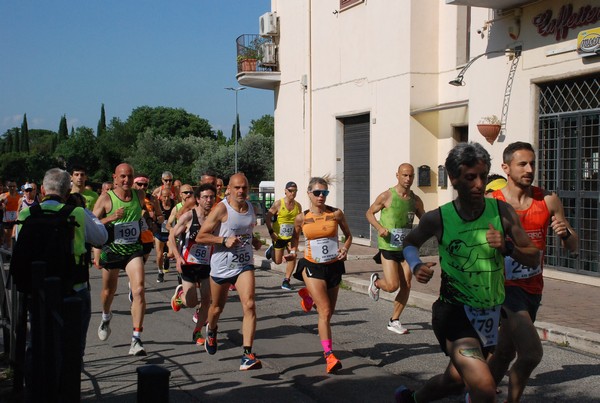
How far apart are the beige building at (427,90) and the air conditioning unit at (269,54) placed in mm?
32

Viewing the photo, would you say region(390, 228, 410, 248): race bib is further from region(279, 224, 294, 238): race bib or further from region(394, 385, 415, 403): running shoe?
region(279, 224, 294, 238): race bib

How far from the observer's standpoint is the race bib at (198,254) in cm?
875

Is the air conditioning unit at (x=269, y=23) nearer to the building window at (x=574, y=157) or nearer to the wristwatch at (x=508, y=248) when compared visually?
the building window at (x=574, y=157)

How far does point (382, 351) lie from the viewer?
7.83 m

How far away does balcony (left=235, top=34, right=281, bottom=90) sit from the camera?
936 inches

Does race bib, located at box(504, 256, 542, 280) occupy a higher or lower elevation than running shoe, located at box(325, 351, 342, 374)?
higher

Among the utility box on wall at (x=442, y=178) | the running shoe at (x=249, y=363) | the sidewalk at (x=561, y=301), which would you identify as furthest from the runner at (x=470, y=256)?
the utility box on wall at (x=442, y=178)

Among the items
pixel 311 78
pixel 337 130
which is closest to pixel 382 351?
Result: pixel 337 130

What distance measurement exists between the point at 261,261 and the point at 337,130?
5797 mm

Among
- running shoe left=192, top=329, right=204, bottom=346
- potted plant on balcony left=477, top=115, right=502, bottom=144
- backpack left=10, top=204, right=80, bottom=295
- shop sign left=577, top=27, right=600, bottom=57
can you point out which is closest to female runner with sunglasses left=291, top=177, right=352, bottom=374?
running shoe left=192, top=329, right=204, bottom=346

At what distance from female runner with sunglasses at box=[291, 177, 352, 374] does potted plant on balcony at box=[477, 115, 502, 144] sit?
6.36 metres

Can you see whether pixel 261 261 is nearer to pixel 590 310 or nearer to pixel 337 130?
pixel 337 130

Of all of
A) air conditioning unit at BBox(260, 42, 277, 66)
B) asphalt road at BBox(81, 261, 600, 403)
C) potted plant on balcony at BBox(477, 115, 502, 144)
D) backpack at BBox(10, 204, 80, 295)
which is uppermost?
air conditioning unit at BBox(260, 42, 277, 66)

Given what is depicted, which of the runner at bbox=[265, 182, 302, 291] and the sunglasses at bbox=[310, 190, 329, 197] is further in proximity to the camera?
the runner at bbox=[265, 182, 302, 291]
